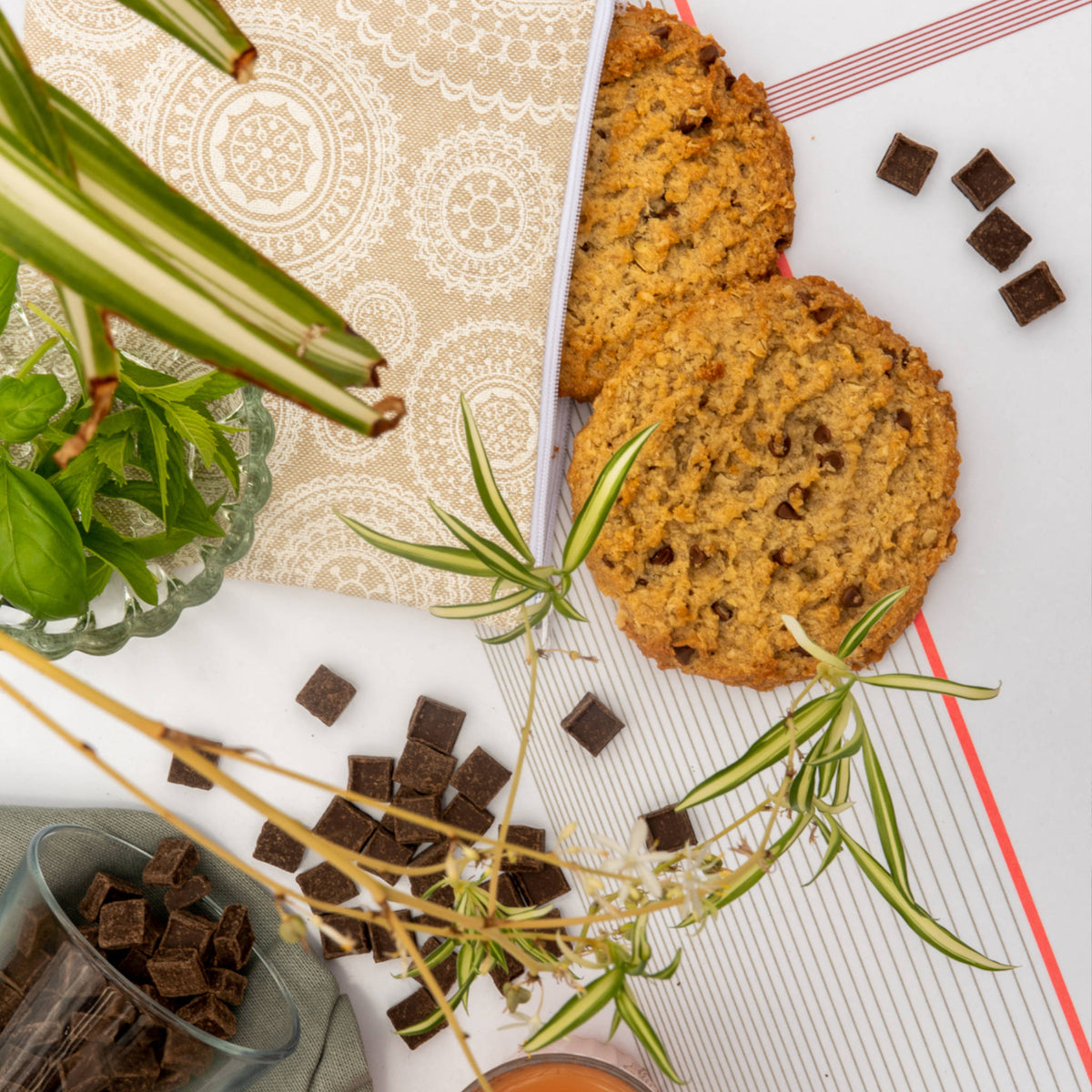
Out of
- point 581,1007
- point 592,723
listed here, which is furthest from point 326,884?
point 581,1007

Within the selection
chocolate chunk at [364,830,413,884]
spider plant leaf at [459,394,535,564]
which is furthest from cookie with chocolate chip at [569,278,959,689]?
chocolate chunk at [364,830,413,884]

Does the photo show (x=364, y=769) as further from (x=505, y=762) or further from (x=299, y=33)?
(x=299, y=33)

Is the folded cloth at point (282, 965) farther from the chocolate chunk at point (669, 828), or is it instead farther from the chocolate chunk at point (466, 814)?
the chocolate chunk at point (669, 828)

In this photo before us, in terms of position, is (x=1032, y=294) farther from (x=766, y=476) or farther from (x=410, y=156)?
(x=410, y=156)

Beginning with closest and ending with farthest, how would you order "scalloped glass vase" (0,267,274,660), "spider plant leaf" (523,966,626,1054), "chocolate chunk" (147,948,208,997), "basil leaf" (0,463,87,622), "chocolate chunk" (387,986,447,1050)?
1. "spider plant leaf" (523,966,626,1054)
2. "basil leaf" (0,463,87,622)
3. "scalloped glass vase" (0,267,274,660)
4. "chocolate chunk" (147,948,208,997)
5. "chocolate chunk" (387,986,447,1050)

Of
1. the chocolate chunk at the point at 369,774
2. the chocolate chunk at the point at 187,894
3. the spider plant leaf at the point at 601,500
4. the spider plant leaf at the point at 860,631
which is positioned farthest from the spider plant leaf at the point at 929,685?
the chocolate chunk at the point at 187,894

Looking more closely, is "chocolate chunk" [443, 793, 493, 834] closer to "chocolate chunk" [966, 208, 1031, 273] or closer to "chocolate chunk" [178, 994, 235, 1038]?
"chocolate chunk" [178, 994, 235, 1038]
